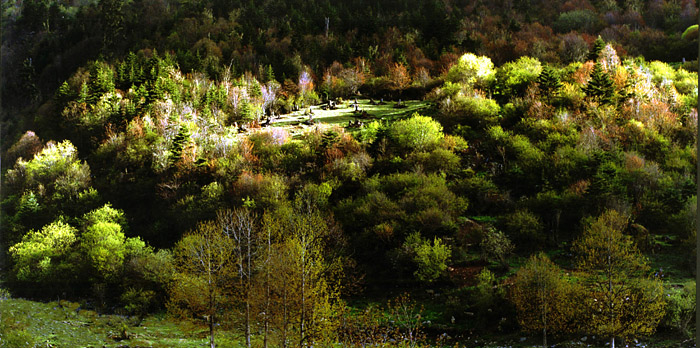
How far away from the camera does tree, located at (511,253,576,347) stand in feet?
34.2

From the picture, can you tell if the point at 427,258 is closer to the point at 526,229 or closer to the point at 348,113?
the point at 526,229

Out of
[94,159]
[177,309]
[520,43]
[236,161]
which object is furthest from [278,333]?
[520,43]

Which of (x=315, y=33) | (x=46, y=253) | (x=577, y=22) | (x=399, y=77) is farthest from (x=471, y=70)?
(x=46, y=253)

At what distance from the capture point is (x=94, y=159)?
12258 mm

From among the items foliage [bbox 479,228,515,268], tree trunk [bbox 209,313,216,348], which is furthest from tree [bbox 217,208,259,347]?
foliage [bbox 479,228,515,268]

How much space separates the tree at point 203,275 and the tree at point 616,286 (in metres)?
7.68

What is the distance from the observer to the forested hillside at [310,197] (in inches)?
397

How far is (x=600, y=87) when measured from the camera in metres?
17.6

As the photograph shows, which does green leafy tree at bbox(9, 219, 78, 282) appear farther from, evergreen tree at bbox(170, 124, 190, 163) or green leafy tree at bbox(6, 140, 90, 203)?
evergreen tree at bbox(170, 124, 190, 163)

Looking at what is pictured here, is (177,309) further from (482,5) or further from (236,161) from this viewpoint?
(482,5)

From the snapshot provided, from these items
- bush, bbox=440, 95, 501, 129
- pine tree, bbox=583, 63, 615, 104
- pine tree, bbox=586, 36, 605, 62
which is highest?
pine tree, bbox=586, 36, 605, 62

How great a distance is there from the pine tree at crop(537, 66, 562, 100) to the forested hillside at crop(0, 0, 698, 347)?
6.52 ft

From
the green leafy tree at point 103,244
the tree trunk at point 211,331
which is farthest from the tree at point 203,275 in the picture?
the green leafy tree at point 103,244

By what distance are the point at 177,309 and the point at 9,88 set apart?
580cm
